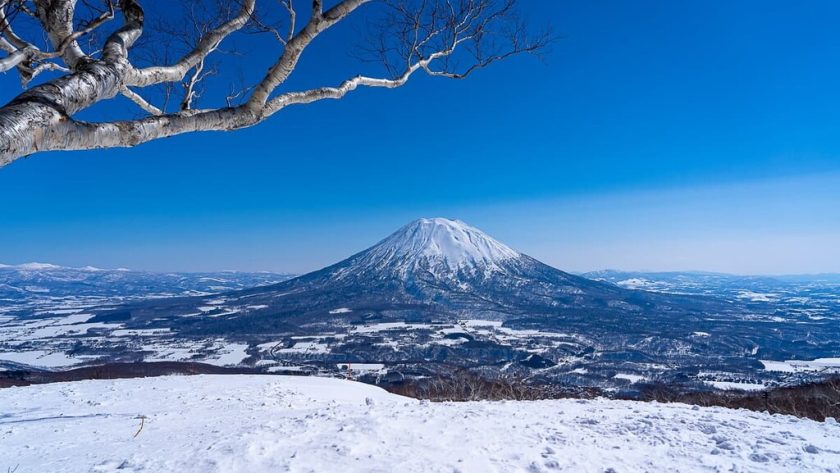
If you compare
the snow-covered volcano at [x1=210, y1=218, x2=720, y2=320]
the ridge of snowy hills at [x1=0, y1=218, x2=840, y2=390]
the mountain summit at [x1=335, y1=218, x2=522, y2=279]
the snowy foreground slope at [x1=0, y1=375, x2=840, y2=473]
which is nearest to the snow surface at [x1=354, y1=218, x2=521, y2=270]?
the mountain summit at [x1=335, y1=218, x2=522, y2=279]

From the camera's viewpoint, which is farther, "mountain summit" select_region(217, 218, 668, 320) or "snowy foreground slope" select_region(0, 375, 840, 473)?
"mountain summit" select_region(217, 218, 668, 320)

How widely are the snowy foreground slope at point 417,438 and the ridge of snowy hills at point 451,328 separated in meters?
34.6

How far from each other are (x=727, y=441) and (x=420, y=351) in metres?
56.1

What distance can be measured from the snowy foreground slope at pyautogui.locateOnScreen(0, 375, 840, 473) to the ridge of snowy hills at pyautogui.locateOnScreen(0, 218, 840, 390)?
3458 centimetres

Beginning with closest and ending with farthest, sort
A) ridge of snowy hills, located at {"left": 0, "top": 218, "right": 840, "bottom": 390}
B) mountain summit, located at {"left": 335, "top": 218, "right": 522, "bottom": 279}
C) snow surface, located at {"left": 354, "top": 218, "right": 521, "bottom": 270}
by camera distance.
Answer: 1. ridge of snowy hills, located at {"left": 0, "top": 218, "right": 840, "bottom": 390}
2. mountain summit, located at {"left": 335, "top": 218, "right": 522, "bottom": 279}
3. snow surface, located at {"left": 354, "top": 218, "right": 521, "bottom": 270}

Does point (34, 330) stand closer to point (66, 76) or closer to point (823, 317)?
point (66, 76)

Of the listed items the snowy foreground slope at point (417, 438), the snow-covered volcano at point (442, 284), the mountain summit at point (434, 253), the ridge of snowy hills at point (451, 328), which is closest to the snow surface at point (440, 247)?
the mountain summit at point (434, 253)

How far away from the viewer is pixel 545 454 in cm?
467

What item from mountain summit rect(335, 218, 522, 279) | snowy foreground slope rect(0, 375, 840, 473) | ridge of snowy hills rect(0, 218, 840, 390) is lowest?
ridge of snowy hills rect(0, 218, 840, 390)

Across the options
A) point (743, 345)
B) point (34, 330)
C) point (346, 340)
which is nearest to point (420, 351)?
point (346, 340)

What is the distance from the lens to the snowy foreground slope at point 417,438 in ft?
14.7

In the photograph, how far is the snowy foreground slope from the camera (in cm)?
448

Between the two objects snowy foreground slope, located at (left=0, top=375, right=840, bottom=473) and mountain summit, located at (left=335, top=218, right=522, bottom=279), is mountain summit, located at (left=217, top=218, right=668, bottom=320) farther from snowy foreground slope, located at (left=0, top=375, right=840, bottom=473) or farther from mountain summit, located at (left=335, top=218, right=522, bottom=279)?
snowy foreground slope, located at (left=0, top=375, right=840, bottom=473)

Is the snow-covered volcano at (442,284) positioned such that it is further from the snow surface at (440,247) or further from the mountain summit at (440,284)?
the snow surface at (440,247)
